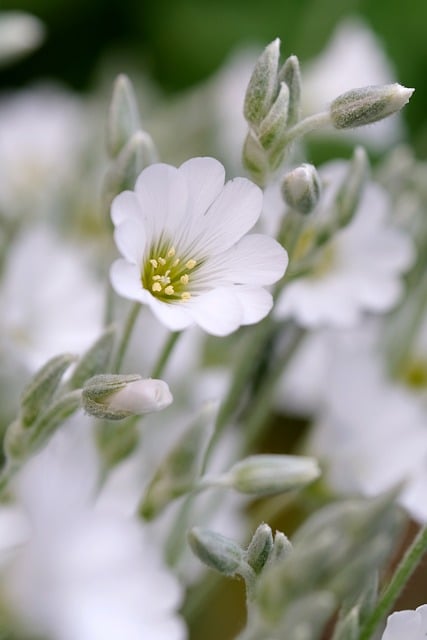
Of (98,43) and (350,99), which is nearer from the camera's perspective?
(350,99)

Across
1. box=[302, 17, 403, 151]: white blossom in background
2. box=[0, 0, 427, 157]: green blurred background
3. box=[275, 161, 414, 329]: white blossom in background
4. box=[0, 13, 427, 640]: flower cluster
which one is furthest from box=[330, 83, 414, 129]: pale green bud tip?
box=[0, 0, 427, 157]: green blurred background

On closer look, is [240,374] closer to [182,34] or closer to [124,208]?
[124,208]

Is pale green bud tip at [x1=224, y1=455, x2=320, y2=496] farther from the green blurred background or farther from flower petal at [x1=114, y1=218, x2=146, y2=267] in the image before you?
the green blurred background

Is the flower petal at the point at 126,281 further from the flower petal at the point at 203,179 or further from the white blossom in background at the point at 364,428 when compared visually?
the white blossom in background at the point at 364,428

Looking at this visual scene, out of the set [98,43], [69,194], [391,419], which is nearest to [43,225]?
[69,194]

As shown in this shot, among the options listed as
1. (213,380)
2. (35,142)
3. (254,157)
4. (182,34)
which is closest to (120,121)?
(254,157)

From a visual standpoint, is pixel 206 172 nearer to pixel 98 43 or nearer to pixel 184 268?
pixel 184 268
